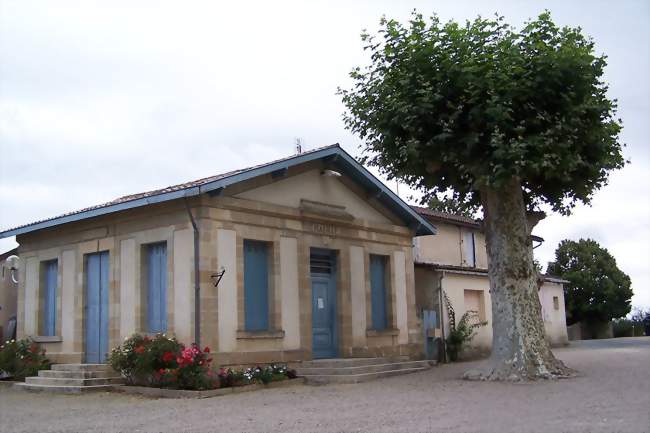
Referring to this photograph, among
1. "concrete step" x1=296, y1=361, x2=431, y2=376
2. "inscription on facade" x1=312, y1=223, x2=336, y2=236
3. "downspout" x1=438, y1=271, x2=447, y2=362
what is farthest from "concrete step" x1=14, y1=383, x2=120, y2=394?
"downspout" x1=438, y1=271, x2=447, y2=362

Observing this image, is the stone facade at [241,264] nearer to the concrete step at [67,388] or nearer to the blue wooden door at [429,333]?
the blue wooden door at [429,333]

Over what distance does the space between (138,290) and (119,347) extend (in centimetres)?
124

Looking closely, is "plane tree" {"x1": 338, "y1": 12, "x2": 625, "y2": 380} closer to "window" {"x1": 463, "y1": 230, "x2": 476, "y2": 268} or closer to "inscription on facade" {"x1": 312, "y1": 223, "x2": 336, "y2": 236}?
"inscription on facade" {"x1": 312, "y1": 223, "x2": 336, "y2": 236}

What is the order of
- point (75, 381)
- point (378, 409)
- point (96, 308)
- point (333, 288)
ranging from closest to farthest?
point (378, 409) → point (75, 381) → point (96, 308) → point (333, 288)

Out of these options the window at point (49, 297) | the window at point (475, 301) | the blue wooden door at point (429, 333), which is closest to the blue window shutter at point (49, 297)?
the window at point (49, 297)

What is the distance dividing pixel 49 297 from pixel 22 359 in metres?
1.77

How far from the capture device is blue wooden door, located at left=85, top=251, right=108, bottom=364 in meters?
15.8

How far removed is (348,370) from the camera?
14.9 m

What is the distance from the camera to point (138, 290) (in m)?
15.0

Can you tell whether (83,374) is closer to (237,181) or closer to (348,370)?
(237,181)

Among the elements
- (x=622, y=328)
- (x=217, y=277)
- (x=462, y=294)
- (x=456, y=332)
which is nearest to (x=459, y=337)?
(x=456, y=332)

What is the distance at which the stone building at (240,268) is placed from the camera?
558 inches

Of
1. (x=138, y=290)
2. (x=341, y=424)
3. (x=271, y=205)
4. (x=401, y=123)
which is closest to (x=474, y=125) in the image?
(x=401, y=123)

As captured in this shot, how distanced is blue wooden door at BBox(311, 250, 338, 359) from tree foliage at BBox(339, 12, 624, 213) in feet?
12.3
